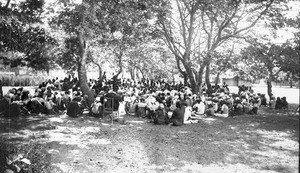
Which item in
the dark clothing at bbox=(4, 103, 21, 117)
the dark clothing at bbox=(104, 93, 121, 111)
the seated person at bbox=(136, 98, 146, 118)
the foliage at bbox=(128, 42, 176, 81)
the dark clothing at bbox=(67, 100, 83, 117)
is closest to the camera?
the dark clothing at bbox=(4, 103, 21, 117)

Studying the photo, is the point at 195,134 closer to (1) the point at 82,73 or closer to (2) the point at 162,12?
(1) the point at 82,73

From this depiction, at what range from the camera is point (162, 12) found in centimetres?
1539

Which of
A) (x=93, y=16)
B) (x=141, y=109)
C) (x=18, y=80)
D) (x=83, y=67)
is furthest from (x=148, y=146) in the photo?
(x=18, y=80)

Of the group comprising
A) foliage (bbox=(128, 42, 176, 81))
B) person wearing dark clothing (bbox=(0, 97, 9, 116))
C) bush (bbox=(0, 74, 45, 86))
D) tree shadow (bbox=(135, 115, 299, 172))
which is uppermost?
foliage (bbox=(128, 42, 176, 81))

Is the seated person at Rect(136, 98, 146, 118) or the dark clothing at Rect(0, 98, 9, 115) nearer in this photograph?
the dark clothing at Rect(0, 98, 9, 115)

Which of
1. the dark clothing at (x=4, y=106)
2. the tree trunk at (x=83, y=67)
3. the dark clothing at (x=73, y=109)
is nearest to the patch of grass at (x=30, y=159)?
the dark clothing at (x=4, y=106)

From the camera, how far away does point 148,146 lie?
722 cm

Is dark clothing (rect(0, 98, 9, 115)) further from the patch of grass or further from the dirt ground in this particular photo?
the patch of grass

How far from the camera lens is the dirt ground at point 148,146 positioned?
4613 mm

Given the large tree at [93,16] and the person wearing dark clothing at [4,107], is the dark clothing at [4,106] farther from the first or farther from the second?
the large tree at [93,16]

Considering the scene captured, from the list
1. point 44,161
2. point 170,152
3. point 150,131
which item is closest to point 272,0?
point 150,131

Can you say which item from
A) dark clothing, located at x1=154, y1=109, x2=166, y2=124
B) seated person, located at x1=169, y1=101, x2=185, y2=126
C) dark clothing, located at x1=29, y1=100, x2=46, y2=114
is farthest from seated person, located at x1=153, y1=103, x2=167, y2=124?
dark clothing, located at x1=29, y1=100, x2=46, y2=114

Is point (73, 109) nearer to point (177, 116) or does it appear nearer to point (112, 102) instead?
point (112, 102)

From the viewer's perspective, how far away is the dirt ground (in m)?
4.61
